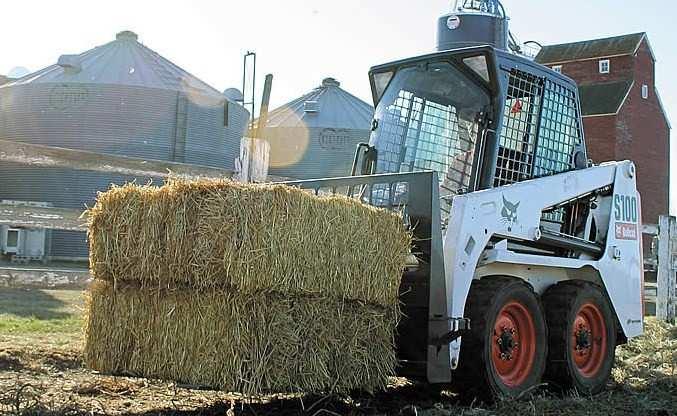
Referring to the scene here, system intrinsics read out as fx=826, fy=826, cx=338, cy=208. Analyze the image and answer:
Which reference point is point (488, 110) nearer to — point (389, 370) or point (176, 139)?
point (389, 370)

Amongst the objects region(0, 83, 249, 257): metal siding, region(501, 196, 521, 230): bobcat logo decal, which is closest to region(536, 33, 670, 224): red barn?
region(0, 83, 249, 257): metal siding

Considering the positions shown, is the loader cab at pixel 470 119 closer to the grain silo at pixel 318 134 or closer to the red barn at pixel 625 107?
the grain silo at pixel 318 134

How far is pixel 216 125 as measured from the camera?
28984 millimetres

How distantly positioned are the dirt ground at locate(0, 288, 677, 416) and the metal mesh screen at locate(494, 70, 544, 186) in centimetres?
175

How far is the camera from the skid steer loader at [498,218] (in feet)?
18.2

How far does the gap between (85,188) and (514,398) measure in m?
24.1

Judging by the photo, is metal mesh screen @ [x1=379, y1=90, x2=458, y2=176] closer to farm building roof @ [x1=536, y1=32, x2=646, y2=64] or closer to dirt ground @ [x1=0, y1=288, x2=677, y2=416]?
dirt ground @ [x1=0, y1=288, x2=677, y2=416]

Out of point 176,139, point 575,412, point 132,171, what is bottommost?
point 575,412

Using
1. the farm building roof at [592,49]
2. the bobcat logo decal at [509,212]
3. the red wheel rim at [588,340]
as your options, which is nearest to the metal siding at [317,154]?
the farm building roof at [592,49]

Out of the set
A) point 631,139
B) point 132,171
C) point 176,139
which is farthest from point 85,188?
point 631,139

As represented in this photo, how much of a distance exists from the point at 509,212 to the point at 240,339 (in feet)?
8.00

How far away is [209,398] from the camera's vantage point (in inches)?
226

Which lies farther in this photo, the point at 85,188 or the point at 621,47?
the point at 621,47

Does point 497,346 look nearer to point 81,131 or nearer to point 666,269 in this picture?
point 666,269
